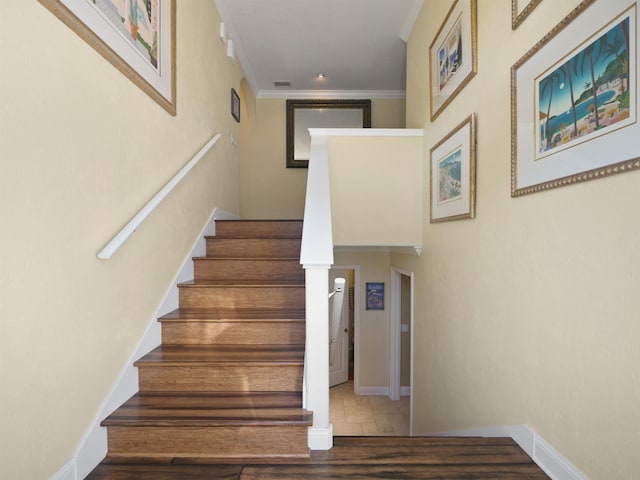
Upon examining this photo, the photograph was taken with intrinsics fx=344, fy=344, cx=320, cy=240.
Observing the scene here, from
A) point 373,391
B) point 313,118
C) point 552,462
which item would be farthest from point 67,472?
point 313,118

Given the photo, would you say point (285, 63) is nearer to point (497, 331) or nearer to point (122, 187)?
point (122, 187)

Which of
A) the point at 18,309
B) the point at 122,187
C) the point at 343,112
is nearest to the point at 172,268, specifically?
the point at 122,187

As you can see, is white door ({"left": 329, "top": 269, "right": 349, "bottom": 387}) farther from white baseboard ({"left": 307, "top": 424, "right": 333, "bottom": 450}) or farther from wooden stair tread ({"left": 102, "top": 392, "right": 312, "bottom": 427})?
white baseboard ({"left": 307, "top": 424, "right": 333, "bottom": 450})

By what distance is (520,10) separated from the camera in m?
1.43

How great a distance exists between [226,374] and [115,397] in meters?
0.49

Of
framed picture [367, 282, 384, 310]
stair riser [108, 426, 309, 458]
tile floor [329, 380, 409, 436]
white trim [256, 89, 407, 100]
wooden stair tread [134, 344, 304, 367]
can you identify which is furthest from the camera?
framed picture [367, 282, 384, 310]

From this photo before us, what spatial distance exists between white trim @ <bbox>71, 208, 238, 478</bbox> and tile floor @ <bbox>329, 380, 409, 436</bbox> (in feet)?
9.31

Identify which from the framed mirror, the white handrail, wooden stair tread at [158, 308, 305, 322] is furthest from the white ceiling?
wooden stair tread at [158, 308, 305, 322]

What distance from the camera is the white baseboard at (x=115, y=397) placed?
128 cm

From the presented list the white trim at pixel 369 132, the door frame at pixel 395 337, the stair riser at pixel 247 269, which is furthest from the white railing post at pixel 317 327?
the door frame at pixel 395 337

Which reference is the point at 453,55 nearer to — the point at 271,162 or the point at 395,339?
the point at 271,162

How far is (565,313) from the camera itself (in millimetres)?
1186

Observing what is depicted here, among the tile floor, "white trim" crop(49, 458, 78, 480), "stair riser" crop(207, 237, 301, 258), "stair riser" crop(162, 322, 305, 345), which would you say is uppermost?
"stair riser" crop(207, 237, 301, 258)

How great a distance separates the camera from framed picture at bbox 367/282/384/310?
4.97 meters
